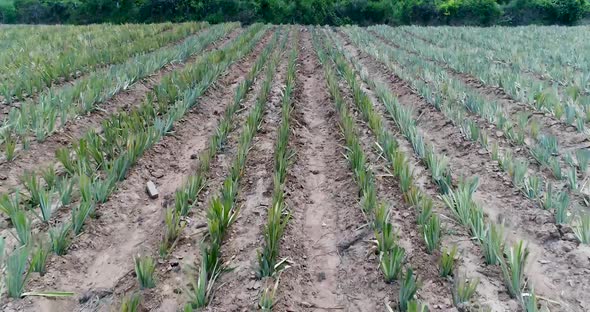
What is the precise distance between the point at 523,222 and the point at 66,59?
6947mm

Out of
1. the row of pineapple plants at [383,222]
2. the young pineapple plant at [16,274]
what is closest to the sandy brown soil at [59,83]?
the young pineapple plant at [16,274]

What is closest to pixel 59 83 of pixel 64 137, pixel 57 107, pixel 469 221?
pixel 57 107

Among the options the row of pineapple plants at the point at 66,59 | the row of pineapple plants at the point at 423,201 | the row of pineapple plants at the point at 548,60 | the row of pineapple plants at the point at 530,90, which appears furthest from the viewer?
the row of pineapple plants at the point at 548,60

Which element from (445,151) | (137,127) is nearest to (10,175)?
(137,127)

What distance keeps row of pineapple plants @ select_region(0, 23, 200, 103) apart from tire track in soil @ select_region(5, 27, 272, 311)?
2.34 metres

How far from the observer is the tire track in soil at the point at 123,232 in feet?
7.40

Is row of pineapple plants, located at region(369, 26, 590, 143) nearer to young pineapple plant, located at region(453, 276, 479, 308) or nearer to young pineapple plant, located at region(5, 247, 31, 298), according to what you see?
young pineapple plant, located at region(453, 276, 479, 308)

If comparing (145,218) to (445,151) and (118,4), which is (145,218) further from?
(118,4)

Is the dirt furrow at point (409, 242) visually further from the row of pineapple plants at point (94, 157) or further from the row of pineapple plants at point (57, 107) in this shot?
the row of pineapple plants at point (57, 107)

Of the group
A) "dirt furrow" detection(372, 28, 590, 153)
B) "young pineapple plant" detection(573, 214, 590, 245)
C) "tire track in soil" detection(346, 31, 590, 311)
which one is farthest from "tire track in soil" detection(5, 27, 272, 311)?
"dirt furrow" detection(372, 28, 590, 153)

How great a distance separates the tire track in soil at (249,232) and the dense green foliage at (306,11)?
74.0 feet

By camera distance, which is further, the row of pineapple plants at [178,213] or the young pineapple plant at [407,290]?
the row of pineapple plants at [178,213]

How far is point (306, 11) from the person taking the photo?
25.9 metres

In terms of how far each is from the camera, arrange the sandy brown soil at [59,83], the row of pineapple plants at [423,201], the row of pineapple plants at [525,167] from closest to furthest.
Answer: the row of pineapple plants at [423,201] < the row of pineapple plants at [525,167] < the sandy brown soil at [59,83]
